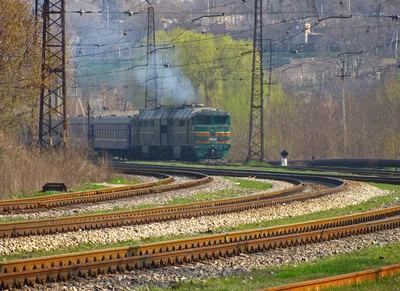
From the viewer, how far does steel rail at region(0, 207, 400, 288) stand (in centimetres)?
896

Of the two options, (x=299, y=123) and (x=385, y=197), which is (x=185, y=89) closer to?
(x=299, y=123)

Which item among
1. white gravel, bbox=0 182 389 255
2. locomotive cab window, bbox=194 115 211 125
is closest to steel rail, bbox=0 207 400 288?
white gravel, bbox=0 182 389 255

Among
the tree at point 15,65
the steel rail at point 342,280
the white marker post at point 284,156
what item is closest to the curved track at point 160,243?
the steel rail at point 342,280

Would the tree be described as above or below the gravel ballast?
above

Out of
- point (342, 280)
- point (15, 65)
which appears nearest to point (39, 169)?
point (15, 65)

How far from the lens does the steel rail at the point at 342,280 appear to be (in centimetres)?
772

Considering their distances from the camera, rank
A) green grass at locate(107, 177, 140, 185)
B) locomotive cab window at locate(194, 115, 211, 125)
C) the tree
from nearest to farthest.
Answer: the tree, green grass at locate(107, 177, 140, 185), locomotive cab window at locate(194, 115, 211, 125)

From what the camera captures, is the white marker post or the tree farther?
the white marker post

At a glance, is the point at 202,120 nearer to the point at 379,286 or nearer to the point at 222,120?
the point at 222,120

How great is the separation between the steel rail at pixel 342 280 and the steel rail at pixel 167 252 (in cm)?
255

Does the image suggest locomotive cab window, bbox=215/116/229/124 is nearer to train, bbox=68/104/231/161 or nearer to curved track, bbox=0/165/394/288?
train, bbox=68/104/231/161

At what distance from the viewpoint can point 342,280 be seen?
833cm

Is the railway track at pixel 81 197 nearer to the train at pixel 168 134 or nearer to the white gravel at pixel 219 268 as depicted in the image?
the white gravel at pixel 219 268

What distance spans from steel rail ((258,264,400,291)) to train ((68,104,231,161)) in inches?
1314
